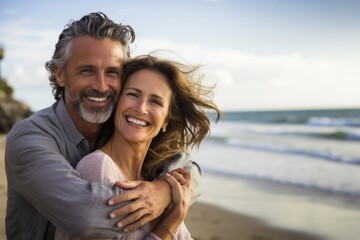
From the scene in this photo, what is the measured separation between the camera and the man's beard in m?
2.98

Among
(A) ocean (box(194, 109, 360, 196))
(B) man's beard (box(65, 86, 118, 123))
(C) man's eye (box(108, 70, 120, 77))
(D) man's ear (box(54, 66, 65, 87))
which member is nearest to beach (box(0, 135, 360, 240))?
(A) ocean (box(194, 109, 360, 196))

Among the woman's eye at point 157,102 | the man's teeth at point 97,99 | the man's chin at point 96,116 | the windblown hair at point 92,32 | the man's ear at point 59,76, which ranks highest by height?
the windblown hair at point 92,32

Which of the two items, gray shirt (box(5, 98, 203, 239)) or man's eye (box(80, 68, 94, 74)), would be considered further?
man's eye (box(80, 68, 94, 74))

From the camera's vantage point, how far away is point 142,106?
2.79 m

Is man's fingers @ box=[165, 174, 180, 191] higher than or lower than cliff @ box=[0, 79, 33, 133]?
higher

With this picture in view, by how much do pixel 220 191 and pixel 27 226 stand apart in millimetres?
6103

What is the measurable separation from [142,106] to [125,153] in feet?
1.09

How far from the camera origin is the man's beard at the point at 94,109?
298cm

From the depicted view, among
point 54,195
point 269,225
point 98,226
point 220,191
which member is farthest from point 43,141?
point 220,191

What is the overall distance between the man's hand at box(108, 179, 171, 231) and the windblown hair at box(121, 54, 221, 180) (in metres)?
0.66

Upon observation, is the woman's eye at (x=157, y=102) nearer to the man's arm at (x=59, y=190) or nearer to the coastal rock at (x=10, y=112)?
the man's arm at (x=59, y=190)

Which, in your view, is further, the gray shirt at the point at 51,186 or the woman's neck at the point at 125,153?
the woman's neck at the point at 125,153

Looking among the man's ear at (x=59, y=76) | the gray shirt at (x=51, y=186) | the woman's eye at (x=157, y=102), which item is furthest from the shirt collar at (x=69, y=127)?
the woman's eye at (x=157, y=102)

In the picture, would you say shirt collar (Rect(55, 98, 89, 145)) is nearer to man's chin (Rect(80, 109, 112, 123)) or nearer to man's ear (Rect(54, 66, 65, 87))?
man's chin (Rect(80, 109, 112, 123))
